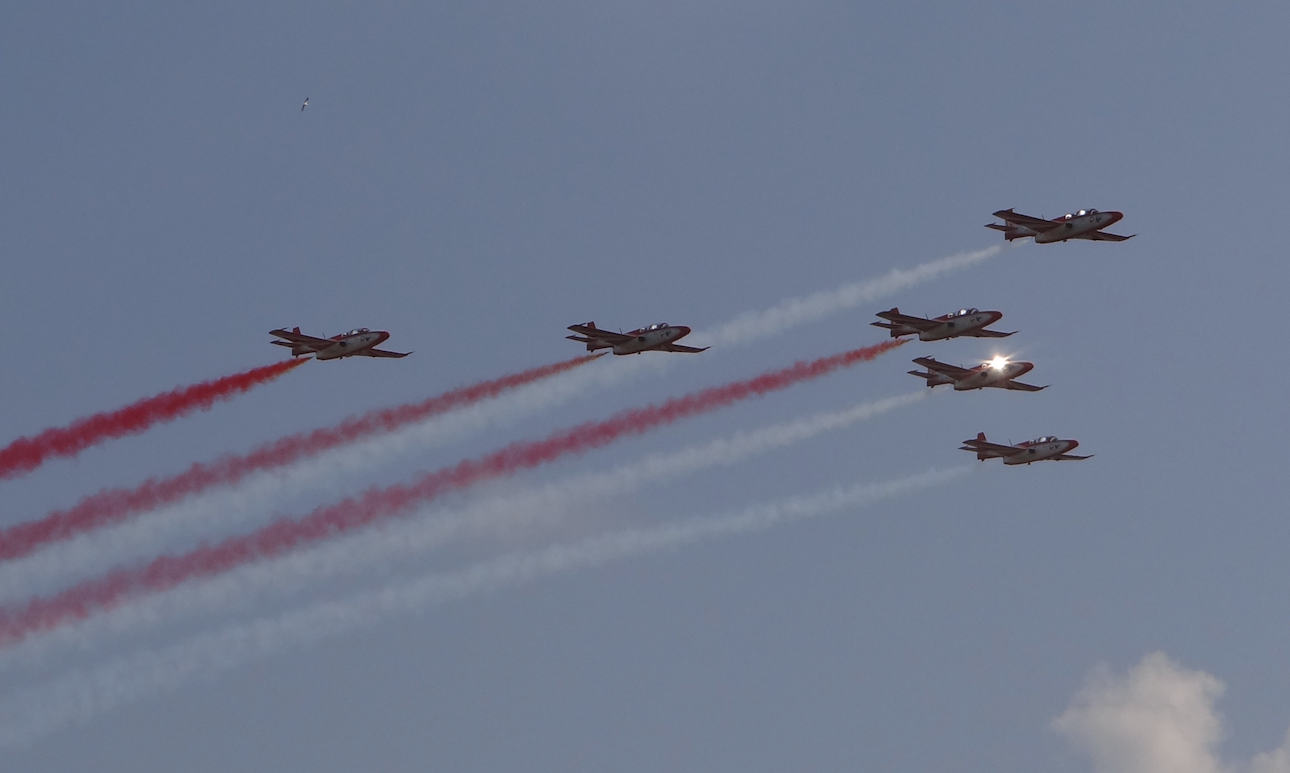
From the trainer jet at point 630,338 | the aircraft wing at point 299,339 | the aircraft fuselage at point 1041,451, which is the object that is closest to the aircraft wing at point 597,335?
the trainer jet at point 630,338

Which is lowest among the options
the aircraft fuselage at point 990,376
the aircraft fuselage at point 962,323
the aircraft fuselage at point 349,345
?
the aircraft fuselage at point 990,376

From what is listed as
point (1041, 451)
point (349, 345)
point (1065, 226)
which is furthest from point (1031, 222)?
point (349, 345)

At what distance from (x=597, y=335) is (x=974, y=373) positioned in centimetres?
2731

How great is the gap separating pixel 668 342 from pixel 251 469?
2769cm

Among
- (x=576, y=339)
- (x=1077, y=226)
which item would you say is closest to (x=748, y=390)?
(x=576, y=339)

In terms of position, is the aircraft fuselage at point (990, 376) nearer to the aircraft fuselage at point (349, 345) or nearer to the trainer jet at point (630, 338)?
the trainer jet at point (630, 338)

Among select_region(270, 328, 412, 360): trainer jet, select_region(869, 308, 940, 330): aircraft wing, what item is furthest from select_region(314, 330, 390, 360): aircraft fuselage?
select_region(869, 308, 940, 330): aircraft wing

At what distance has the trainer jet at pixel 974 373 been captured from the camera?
440ft

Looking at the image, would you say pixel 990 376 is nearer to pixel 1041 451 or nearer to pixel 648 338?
pixel 1041 451

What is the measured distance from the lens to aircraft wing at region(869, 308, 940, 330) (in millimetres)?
131500

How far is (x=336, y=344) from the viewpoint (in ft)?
413

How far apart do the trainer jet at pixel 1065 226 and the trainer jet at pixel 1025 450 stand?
1600 centimetres

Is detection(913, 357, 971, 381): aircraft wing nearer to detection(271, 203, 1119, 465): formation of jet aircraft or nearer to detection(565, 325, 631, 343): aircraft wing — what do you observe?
detection(271, 203, 1119, 465): formation of jet aircraft

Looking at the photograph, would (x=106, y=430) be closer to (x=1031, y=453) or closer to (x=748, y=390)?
(x=748, y=390)
